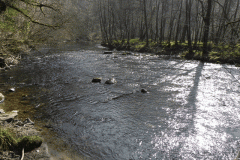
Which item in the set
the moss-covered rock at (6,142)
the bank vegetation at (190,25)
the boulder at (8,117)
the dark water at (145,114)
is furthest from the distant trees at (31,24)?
the bank vegetation at (190,25)

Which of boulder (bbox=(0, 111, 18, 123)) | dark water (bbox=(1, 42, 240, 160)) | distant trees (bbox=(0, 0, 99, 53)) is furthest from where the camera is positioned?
distant trees (bbox=(0, 0, 99, 53))

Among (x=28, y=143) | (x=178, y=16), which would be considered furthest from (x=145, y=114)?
(x=178, y=16)

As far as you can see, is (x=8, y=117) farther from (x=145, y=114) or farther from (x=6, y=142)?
Answer: (x=145, y=114)

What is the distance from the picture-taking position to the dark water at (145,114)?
18.5 ft

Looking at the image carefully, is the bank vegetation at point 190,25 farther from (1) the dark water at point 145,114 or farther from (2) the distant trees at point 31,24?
(2) the distant trees at point 31,24

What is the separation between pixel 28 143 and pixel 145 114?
5.22 m

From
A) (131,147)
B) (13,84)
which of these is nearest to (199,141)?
(131,147)

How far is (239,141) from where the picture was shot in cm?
589

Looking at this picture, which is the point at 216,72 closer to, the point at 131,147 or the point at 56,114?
the point at 131,147

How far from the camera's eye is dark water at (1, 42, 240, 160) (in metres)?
5.64

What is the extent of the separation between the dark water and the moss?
1.15 meters

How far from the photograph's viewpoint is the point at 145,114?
802 cm

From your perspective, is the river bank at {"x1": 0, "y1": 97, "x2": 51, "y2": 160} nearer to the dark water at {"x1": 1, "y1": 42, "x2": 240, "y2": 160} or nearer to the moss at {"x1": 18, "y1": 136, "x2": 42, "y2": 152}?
the moss at {"x1": 18, "y1": 136, "x2": 42, "y2": 152}

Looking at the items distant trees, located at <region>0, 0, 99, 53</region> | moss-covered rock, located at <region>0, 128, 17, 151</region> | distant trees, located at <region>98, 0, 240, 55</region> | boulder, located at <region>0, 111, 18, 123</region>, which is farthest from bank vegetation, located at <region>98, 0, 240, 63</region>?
boulder, located at <region>0, 111, 18, 123</region>
